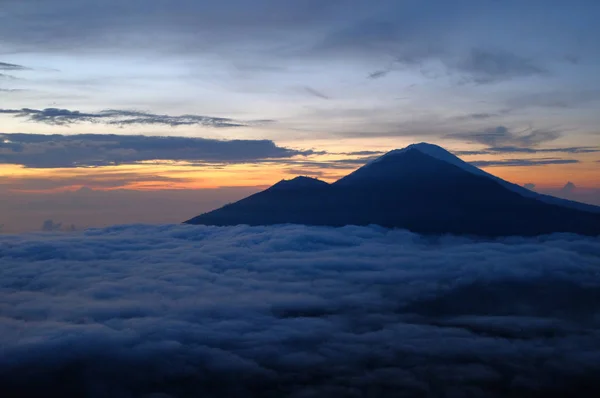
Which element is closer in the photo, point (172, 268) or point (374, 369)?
point (374, 369)

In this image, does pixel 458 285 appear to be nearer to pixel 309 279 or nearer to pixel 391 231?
pixel 309 279

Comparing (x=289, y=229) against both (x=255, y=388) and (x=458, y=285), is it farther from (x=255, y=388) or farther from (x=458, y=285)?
(x=255, y=388)

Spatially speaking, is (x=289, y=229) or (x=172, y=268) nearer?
(x=172, y=268)

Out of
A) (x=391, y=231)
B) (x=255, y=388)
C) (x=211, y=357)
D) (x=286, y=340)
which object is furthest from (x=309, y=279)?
(x=391, y=231)

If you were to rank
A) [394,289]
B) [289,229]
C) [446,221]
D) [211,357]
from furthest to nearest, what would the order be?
[446,221], [289,229], [394,289], [211,357]

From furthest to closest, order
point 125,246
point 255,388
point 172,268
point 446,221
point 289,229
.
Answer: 1. point 446,221
2. point 289,229
3. point 125,246
4. point 172,268
5. point 255,388

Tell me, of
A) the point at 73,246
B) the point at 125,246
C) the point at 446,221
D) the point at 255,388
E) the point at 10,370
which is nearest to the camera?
the point at 255,388

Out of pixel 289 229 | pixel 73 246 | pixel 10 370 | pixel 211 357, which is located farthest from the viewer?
pixel 289 229

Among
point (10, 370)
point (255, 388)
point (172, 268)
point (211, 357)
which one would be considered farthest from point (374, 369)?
point (172, 268)
